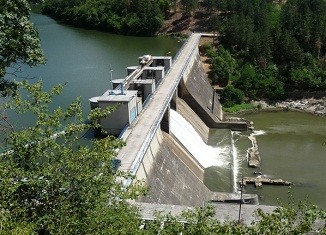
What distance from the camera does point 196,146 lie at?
23.1 meters

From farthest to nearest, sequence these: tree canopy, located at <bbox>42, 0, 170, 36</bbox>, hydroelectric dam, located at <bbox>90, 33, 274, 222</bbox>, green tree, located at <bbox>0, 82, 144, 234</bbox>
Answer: tree canopy, located at <bbox>42, 0, 170, 36</bbox> < hydroelectric dam, located at <bbox>90, 33, 274, 222</bbox> < green tree, located at <bbox>0, 82, 144, 234</bbox>

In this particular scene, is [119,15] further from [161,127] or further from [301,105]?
[161,127]

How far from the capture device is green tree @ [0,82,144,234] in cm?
640

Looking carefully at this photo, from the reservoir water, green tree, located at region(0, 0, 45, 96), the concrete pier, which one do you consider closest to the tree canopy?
the reservoir water

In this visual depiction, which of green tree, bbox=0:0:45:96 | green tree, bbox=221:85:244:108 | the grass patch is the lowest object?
the grass patch

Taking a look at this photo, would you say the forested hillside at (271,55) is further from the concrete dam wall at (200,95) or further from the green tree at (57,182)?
the green tree at (57,182)

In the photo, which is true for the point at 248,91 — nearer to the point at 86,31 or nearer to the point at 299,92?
the point at 299,92

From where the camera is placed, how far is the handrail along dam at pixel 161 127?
1645 cm

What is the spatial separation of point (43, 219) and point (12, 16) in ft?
10.3

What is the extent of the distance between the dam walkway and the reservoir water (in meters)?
4.13

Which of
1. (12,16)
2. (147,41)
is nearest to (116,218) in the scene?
(12,16)

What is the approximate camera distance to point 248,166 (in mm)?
22656

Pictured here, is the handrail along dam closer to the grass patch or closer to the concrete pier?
the concrete pier

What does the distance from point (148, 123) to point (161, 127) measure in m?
2.38
